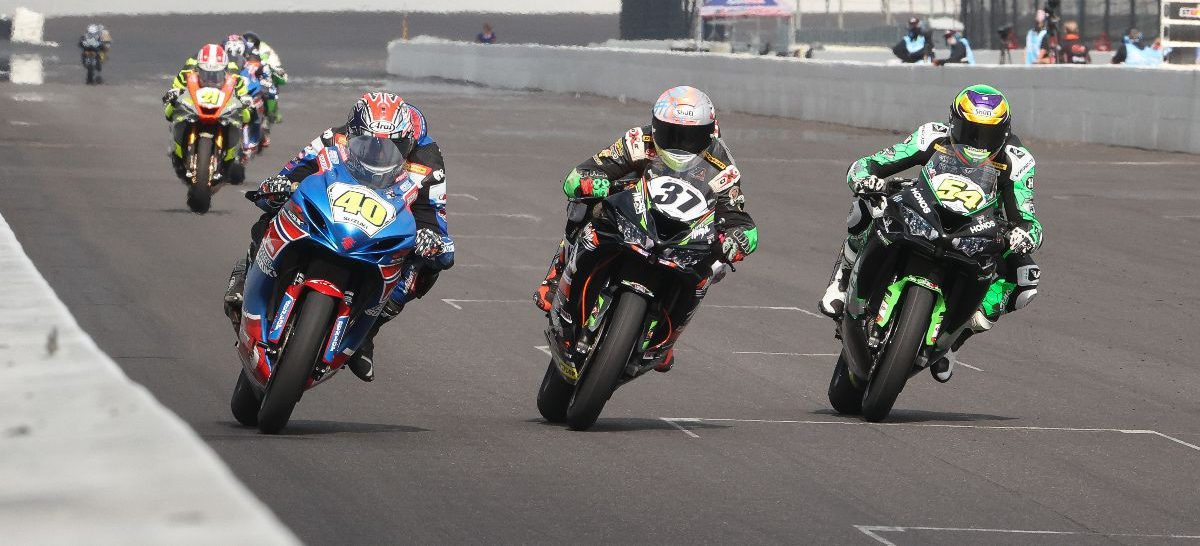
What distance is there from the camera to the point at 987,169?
9.97 metres

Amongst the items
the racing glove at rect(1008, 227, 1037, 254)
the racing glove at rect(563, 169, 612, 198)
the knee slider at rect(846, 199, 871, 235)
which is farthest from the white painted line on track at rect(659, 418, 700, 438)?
the racing glove at rect(1008, 227, 1037, 254)

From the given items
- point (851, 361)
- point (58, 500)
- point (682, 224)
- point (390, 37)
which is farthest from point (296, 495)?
point (390, 37)

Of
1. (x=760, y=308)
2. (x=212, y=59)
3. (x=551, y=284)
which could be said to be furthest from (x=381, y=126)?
(x=212, y=59)

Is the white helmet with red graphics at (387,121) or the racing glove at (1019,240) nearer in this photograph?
the white helmet with red graphics at (387,121)

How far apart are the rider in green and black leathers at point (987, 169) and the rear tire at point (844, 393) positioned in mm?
292

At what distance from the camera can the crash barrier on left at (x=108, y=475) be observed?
252cm

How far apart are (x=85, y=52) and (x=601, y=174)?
147ft

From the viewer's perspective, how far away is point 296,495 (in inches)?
288

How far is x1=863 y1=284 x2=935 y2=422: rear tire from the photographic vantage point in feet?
31.1

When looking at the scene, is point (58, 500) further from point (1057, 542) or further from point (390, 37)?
point (390, 37)

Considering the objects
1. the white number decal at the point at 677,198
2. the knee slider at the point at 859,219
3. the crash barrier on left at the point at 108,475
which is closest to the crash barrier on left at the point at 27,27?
the knee slider at the point at 859,219

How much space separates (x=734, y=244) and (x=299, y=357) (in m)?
2.10

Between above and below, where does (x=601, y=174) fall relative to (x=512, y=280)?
above

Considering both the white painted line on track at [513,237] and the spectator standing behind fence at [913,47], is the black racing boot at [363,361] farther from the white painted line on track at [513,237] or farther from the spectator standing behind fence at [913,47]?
the spectator standing behind fence at [913,47]
